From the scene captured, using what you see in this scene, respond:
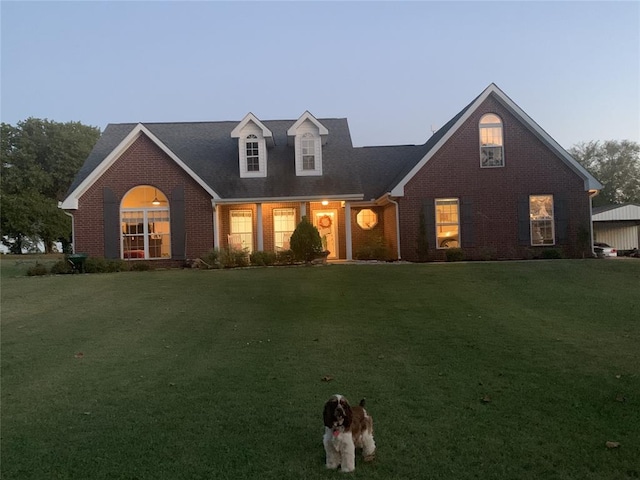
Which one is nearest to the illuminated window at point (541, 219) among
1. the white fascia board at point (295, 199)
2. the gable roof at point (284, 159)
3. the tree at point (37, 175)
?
the gable roof at point (284, 159)

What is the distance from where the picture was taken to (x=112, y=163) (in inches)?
770


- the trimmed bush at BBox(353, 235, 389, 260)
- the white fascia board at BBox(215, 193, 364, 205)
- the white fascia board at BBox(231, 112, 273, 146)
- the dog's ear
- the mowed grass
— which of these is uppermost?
the white fascia board at BBox(231, 112, 273, 146)

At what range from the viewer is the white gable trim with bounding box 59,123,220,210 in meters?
19.2

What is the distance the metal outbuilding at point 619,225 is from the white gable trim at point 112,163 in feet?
87.5

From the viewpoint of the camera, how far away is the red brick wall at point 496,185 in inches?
782

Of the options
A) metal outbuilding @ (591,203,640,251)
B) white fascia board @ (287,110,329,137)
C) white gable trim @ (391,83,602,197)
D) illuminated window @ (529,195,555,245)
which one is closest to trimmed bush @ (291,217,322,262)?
white gable trim @ (391,83,602,197)

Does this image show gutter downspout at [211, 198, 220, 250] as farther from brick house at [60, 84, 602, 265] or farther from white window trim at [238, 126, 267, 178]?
white window trim at [238, 126, 267, 178]

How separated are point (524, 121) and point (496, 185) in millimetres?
2616

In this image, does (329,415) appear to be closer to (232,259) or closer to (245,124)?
(232,259)

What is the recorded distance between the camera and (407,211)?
19.8 m

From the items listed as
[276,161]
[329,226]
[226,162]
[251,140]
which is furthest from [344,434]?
[226,162]

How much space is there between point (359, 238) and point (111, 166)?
10.2m

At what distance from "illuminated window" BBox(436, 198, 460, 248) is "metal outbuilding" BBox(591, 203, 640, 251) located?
61.6 feet

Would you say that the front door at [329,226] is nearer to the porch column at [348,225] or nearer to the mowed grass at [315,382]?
the porch column at [348,225]
